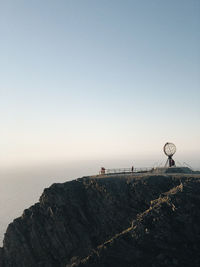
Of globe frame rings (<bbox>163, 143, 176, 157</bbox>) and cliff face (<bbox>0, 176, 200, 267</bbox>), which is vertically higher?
globe frame rings (<bbox>163, 143, 176, 157</bbox>)

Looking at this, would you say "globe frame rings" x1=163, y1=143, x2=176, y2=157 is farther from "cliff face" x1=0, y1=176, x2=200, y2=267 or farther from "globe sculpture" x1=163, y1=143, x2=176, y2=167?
"cliff face" x1=0, y1=176, x2=200, y2=267

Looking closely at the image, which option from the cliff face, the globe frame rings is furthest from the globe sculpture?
the cliff face

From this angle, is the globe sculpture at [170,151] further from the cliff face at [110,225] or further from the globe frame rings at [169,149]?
the cliff face at [110,225]

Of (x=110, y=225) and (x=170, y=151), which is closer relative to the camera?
(x=110, y=225)

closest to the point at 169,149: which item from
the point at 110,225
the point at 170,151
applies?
the point at 170,151

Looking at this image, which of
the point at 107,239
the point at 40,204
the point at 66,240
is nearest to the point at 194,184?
the point at 107,239

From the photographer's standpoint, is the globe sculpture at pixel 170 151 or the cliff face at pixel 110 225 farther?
the globe sculpture at pixel 170 151

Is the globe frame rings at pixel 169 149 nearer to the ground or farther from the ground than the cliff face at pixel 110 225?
farther from the ground

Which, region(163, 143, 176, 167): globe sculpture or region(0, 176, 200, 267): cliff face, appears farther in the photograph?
region(163, 143, 176, 167): globe sculpture

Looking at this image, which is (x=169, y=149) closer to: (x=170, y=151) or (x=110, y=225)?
(x=170, y=151)

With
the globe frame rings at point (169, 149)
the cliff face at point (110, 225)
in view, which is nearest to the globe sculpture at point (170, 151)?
the globe frame rings at point (169, 149)
